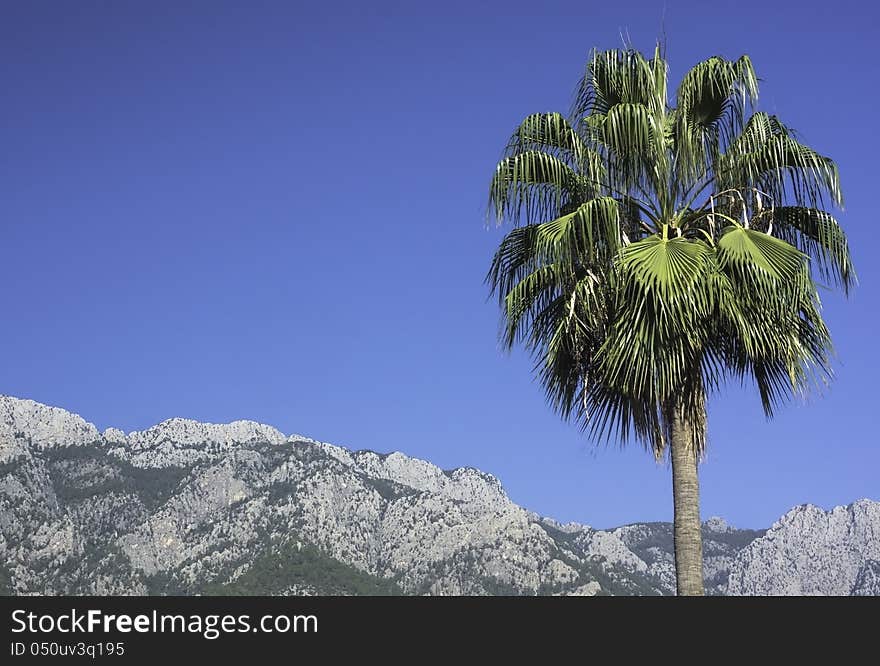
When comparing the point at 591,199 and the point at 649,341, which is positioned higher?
the point at 591,199

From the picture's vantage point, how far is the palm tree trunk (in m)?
11.1

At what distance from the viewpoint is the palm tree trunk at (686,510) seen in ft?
36.3

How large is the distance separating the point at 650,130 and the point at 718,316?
237 centimetres

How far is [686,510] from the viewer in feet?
37.0

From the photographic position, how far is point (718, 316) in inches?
456
